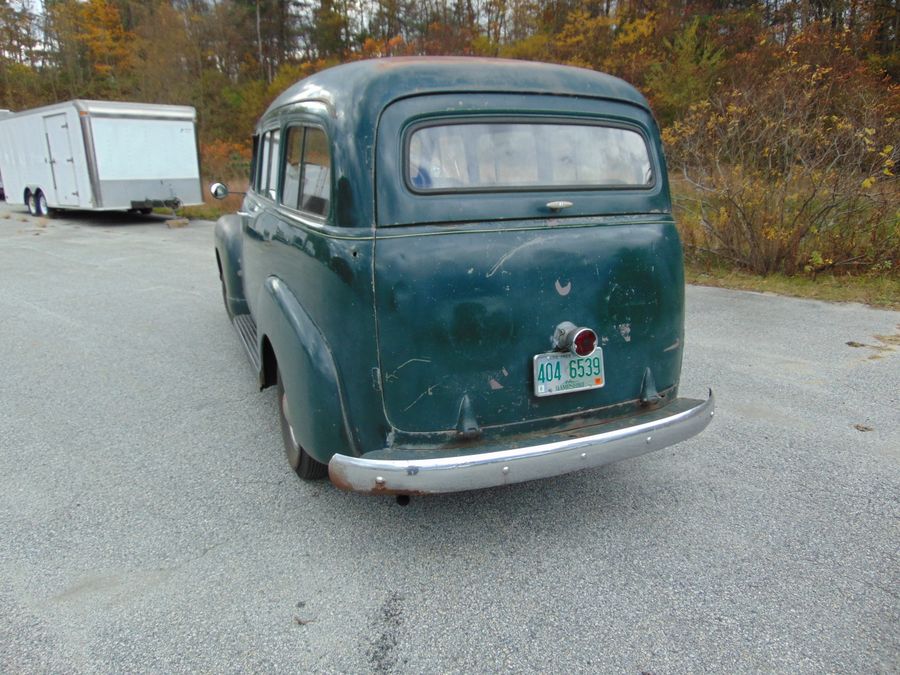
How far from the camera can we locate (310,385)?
9.02 ft

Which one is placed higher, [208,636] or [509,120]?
[509,120]

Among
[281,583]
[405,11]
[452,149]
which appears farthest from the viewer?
[405,11]

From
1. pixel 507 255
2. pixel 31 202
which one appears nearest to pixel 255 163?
pixel 507 255

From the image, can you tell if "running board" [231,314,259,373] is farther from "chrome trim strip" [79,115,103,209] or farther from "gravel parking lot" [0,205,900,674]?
"chrome trim strip" [79,115,103,209]

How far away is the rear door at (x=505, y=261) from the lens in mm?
2592

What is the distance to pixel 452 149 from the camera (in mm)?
2746

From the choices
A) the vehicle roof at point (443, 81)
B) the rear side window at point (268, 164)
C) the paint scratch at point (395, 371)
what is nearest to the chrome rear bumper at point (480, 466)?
the paint scratch at point (395, 371)

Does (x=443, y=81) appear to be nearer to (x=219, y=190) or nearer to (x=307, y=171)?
(x=307, y=171)

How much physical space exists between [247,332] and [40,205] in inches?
594

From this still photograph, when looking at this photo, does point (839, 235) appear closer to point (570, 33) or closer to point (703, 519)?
point (703, 519)

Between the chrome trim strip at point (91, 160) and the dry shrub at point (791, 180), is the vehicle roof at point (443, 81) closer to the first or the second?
the dry shrub at point (791, 180)

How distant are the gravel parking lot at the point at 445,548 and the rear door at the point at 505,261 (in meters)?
0.62

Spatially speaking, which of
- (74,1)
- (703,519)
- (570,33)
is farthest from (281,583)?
(74,1)

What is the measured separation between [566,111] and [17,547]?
3.21 m
